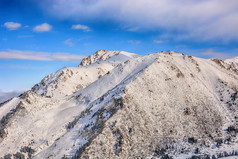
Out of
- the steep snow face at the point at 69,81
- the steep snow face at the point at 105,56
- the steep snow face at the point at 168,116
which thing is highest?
the steep snow face at the point at 105,56

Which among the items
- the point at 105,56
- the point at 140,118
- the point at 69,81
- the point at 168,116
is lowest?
the point at 168,116

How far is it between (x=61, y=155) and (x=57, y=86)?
64.9 m

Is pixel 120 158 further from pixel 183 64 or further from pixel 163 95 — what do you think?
pixel 183 64

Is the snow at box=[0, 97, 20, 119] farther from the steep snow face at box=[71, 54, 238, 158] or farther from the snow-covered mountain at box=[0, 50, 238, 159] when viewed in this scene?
the steep snow face at box=[71, 54, 238, 158]

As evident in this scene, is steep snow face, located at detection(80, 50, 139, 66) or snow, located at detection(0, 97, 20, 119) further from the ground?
steep snow face, located at detection(80, 50, 139, 66)

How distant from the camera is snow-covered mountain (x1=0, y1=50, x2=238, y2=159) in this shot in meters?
50.1

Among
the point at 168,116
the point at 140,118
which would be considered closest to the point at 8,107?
the point at 140,118

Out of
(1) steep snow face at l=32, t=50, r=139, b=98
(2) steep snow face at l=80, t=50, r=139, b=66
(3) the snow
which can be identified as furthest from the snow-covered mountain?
(2) steep snow face at l=80, t=50, r=139, b=66

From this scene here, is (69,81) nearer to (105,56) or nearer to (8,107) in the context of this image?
(8,107)

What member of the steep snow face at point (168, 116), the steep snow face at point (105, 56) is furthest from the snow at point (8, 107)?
the steep snow face at point (105, 56)

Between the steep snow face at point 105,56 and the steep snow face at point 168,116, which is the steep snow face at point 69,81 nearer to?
the steep snow face at point 105,56

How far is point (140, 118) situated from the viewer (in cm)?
5638

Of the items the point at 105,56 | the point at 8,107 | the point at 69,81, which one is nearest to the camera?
the point at 8,107

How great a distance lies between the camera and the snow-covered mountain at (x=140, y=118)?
5012 centimetres
